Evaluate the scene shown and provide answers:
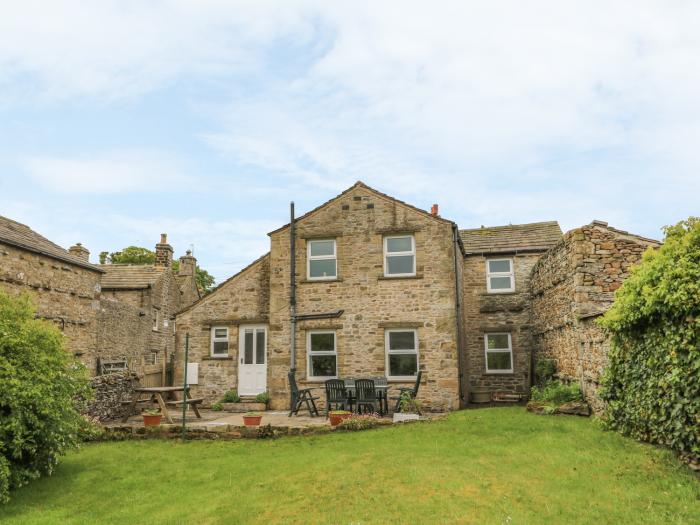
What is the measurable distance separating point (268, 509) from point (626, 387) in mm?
6330

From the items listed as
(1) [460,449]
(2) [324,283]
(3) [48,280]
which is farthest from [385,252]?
(3) [48,280]

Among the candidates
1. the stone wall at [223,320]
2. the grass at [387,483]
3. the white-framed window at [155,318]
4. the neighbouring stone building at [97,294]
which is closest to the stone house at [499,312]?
the stone wall at [223,320]

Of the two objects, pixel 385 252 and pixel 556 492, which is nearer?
pixel 556 492

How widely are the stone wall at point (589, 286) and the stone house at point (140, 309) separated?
665 inches

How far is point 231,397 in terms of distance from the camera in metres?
17.3

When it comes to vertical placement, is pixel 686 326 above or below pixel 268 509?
above

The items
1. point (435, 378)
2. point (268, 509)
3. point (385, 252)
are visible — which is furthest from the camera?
point (385, 252)

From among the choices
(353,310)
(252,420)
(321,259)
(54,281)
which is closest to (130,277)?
(54,281)

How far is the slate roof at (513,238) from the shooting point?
20516mm

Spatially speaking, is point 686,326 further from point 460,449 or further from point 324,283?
point 324,283

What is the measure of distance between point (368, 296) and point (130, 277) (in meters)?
17.6

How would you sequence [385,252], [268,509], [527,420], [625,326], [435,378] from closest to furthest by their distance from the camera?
[268,509], [625,326], [527,420], [435,378], [385,252]

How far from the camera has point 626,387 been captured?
8938mm

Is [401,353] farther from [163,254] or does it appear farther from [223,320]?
[163,254]
